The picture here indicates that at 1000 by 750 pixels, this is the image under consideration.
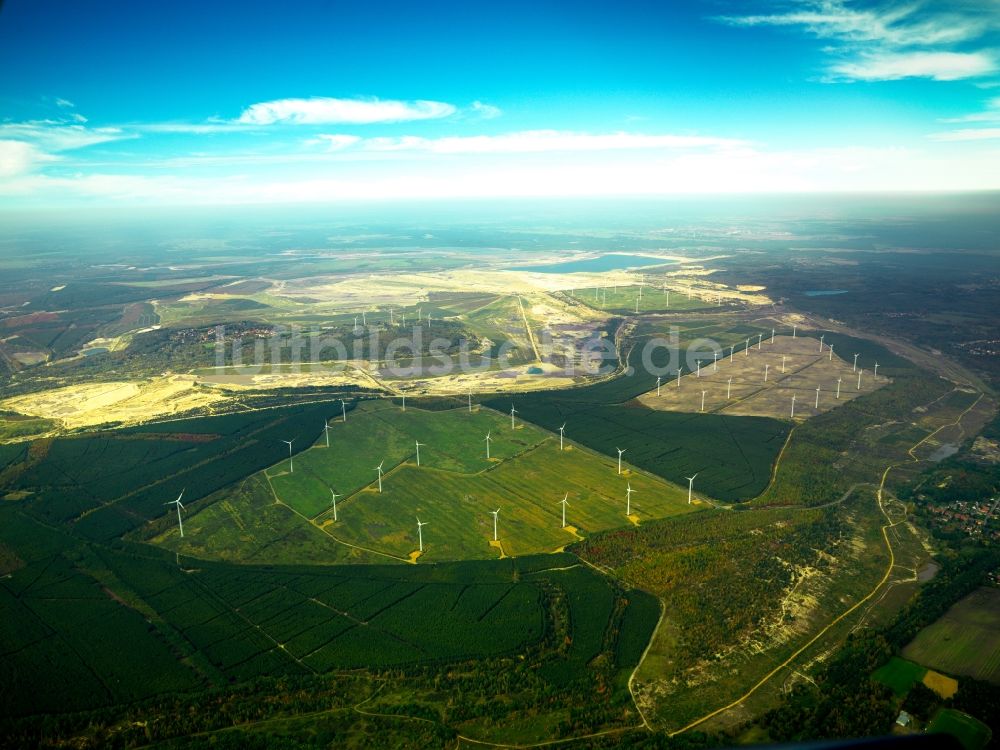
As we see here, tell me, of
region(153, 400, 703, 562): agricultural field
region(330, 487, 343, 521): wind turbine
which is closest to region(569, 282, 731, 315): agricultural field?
region(153, 400, 703, 562): agricultural field

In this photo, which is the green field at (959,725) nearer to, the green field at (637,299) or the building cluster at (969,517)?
the building cluster at (969,517)

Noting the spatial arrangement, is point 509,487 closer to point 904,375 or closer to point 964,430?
point 964,430

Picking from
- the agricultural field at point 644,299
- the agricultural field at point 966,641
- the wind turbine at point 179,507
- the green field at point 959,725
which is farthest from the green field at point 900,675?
the agricultural field at point 644,299

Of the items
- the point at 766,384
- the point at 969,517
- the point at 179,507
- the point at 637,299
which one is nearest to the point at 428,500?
the point at 179,507

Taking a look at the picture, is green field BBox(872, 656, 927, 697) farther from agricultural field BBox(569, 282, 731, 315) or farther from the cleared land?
agricultural field BBox(569, 282, 731, 315)

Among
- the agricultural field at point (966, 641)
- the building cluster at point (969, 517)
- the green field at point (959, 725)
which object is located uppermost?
the building cluster at point (969, 517)

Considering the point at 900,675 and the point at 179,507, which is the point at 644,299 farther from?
the point at 900,675
